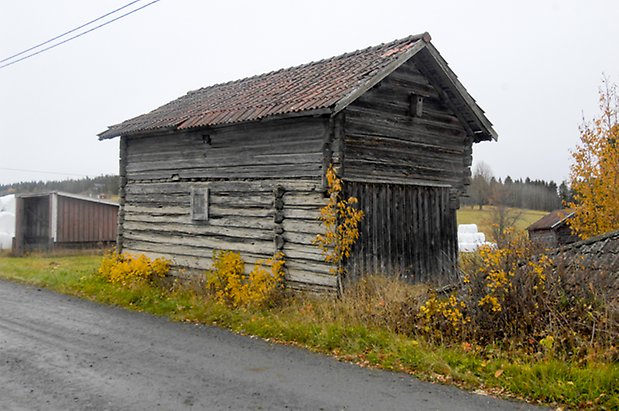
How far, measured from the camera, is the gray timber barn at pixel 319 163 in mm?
10555

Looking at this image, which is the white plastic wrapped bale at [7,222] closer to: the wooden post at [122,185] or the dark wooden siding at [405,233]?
the wooden post at [122,185]

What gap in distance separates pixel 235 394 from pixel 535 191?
8472 centimetres

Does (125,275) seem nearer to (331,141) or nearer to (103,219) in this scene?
(331,141)

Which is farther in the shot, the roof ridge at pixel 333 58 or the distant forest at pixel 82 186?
the distant forest at pixel 82 186

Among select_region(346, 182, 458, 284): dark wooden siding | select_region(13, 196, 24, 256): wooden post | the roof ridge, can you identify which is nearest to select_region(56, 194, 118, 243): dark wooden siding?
select_region(13, 196, 24, 256): wooden post

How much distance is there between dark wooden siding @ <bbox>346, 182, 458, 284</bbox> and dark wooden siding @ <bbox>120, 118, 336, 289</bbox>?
95 centimetres

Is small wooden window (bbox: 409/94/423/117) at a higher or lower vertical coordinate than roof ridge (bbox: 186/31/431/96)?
lower

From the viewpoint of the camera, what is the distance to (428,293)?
8.00 meters

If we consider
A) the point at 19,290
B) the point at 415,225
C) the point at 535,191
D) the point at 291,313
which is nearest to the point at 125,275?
the point at 19,290

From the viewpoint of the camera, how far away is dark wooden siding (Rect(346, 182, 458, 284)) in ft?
34.9

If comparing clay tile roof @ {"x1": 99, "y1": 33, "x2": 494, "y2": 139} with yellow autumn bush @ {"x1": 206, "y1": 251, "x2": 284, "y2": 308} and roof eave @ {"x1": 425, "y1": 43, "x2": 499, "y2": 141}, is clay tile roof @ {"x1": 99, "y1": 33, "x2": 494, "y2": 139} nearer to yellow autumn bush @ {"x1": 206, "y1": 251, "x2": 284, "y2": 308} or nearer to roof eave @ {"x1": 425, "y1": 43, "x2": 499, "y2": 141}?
roof eave @ {"x1": 425, "y1": 43, "x2": 499, "y2": 141}

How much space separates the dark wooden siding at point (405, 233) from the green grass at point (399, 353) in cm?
176

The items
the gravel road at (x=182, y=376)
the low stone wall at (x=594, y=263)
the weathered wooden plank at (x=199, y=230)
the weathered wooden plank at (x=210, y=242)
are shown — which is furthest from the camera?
the weathered wooden plank at (x=199, y=230)

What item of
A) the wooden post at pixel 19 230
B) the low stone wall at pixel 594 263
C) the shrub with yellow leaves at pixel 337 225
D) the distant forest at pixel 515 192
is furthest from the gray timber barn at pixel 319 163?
the distant forest at pixel 515 192
